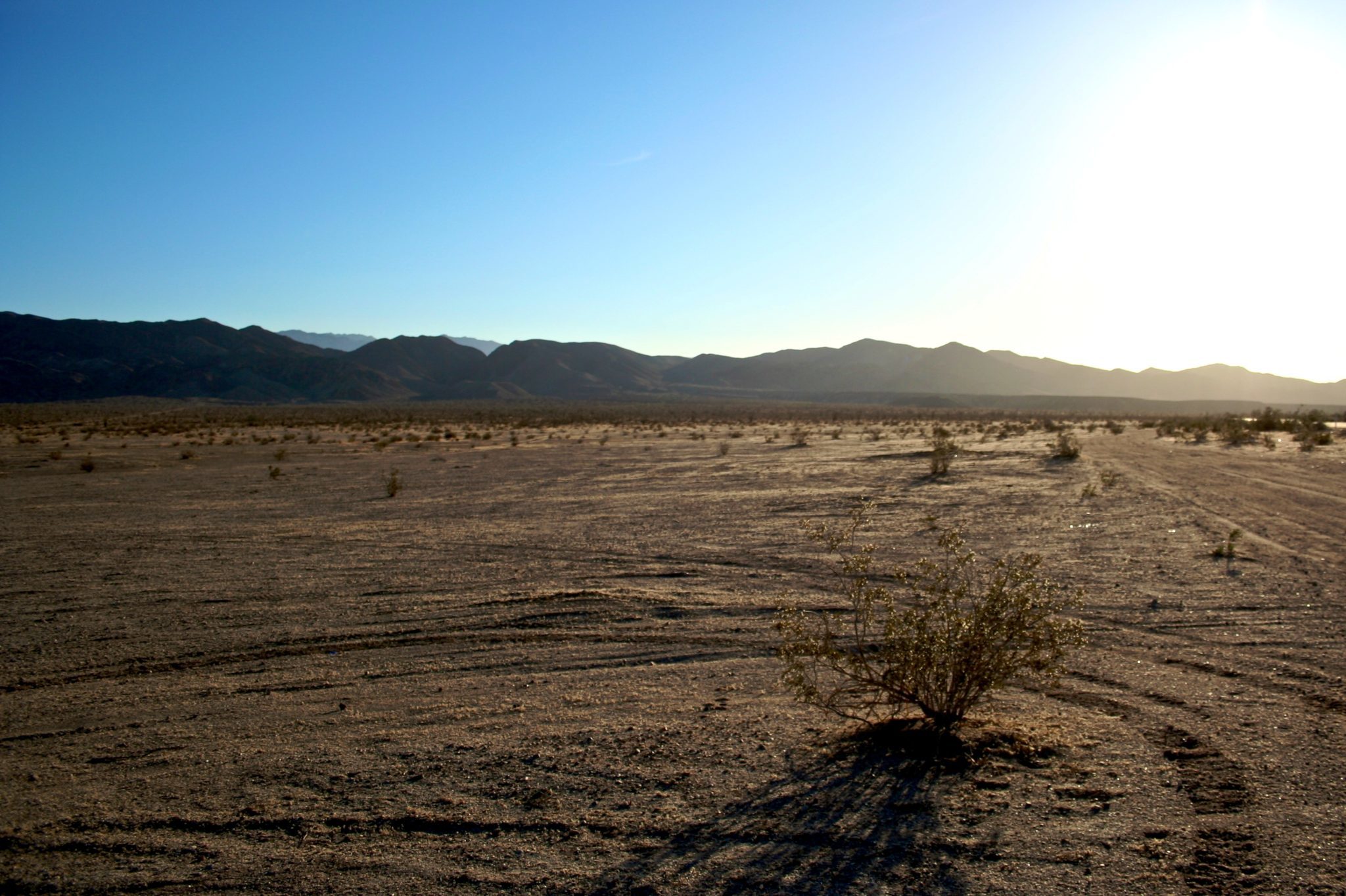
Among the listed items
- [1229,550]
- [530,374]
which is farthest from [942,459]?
[530,374]

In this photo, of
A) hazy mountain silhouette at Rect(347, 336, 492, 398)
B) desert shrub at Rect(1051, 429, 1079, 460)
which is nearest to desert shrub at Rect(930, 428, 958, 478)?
desert shrub at Rect(1051, 429, 1079, 460)

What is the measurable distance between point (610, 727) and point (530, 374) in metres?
166

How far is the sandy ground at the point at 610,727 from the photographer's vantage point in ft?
13.4

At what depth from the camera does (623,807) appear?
4648 millimetres

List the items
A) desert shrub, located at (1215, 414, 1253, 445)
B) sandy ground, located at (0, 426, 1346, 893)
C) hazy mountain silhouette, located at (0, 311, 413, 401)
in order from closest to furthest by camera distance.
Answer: sandy ground, located at (0, 426, 1346, 893) → desert shrub, located at (1215, 414, 1253, 445) → hazy mountain silhouette, located at (0, 311, 413, 401)

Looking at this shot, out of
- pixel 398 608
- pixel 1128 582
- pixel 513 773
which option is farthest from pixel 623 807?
pixel 1128 582

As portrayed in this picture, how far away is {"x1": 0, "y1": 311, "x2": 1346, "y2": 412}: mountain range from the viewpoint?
132 m

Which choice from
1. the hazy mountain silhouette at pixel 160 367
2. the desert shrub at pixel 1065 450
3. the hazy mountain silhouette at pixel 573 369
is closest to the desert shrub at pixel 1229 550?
the desert shrub at pixel 1065 450

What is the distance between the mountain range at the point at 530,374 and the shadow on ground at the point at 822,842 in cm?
12461

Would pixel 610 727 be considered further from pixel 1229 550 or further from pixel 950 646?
pixel 1229 550

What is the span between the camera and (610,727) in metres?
5.79

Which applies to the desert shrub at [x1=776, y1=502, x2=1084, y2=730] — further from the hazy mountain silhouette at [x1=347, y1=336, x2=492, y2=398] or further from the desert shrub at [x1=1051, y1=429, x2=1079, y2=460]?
the hazy mountain silhouette at [x1=347, y1=336, x2=492, y2=398]

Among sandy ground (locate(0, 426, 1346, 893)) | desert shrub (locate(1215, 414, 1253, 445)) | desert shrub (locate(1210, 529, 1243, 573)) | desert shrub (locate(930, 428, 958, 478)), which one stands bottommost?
sandy ground (locate(0, 426, 1346, 893))

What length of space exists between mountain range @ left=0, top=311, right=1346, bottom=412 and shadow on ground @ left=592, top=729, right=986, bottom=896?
12461 cm
